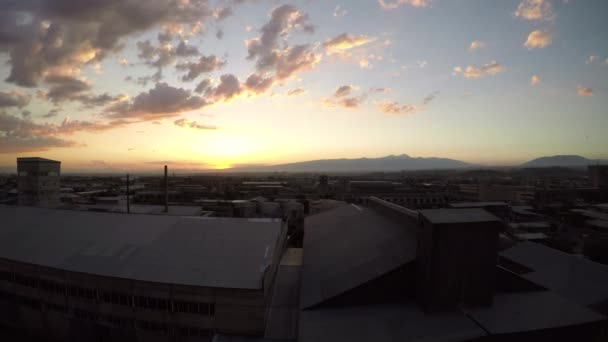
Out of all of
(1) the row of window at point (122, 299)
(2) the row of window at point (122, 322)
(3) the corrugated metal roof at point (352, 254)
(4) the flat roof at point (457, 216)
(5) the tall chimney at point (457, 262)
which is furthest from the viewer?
(2) the row of window at point (122, 322)

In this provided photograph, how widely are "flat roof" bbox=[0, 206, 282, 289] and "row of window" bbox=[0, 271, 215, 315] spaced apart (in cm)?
109

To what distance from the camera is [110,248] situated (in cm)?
1967

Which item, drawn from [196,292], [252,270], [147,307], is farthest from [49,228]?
[252,270]

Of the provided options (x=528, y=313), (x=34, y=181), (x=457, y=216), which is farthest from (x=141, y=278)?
(x=34, y=181)

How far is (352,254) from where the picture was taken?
19141mm

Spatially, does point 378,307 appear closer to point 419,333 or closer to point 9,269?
point 419,333

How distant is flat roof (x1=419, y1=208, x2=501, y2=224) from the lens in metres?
14.8

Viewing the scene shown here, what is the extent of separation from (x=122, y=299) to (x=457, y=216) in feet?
61.5

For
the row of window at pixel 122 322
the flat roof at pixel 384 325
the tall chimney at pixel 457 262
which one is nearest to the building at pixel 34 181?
the row of window at pixel 122 322

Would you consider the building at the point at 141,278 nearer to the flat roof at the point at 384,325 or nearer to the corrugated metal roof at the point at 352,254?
the corrugated metal roof at the point at 352,254

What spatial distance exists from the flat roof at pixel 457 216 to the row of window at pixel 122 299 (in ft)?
40.2

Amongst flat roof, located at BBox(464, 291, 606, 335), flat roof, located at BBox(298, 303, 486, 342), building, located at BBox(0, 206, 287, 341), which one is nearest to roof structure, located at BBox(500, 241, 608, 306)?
flat roof, located at BBox(464, 291, 606, 335)

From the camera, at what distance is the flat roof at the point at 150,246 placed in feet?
55.5

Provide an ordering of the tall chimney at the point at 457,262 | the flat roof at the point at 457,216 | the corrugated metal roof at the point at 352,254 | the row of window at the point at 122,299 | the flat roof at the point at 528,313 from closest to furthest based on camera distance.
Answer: the flat roof at the point at 528,313
the tall chimney at the point at 457,262
the flat roof at the point at 457,216
the corrugated metal roof at the point at 352,254
the row of window at the point at 122,299
